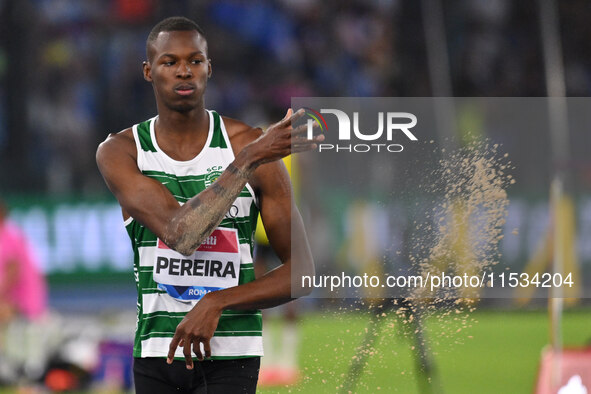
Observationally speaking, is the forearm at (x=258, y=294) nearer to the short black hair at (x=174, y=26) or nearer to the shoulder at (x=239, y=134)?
the shoulder at (x=239, y=134)

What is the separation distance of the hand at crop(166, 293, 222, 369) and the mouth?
692 mm

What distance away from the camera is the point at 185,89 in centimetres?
327

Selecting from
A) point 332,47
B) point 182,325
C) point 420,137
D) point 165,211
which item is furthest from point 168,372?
point 332,47

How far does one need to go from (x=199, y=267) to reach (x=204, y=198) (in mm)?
339

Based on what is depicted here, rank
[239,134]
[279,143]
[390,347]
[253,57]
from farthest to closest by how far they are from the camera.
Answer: [253,57] < [390,347] < [239,134] < [279,143]

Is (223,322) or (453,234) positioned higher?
(453,234)

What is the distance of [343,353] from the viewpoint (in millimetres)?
4039

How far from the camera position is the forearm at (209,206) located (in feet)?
9.98

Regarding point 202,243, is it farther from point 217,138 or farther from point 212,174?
point 217,138

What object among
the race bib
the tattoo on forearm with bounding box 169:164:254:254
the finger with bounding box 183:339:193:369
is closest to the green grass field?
the race bib

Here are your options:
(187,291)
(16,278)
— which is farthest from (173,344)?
(16,278)

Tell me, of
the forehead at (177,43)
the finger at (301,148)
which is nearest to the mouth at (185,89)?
the forehead at (177,43)

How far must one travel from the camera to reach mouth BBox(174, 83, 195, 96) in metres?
3.26

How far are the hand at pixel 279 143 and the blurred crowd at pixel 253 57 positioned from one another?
25.6 feet
